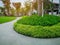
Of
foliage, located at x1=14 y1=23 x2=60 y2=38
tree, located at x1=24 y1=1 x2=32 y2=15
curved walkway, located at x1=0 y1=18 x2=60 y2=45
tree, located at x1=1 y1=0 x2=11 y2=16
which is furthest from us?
tree, located at x1=1 y1=0 x2=11 y2=16

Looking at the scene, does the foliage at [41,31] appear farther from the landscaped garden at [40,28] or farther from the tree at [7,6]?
the tree at [7,6]

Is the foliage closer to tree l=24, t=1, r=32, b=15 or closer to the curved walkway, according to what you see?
the curved walkway

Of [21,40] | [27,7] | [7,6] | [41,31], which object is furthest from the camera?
[7,6]

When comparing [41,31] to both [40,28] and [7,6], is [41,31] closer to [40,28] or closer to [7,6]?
[40,28]

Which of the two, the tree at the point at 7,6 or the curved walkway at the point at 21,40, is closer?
the curved walkway at the point at 21,40

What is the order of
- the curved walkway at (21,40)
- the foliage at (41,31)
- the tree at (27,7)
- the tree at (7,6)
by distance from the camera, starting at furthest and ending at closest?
the tree at (7,6) → the tree at (27,7) → the foliage at (41,31) → the curved walkway at (21,40)

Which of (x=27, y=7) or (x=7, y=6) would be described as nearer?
(x=27, y=7)

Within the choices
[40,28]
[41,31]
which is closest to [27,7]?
[40,28]

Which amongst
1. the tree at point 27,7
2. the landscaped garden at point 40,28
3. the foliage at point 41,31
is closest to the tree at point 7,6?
the tree at point 27,7

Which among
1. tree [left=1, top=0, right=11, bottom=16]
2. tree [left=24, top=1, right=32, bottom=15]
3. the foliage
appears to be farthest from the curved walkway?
tree [left=1, top=0, right=11, bottom=16]

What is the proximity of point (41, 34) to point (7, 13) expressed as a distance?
790 inches

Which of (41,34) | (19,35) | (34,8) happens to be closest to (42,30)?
(41,34)

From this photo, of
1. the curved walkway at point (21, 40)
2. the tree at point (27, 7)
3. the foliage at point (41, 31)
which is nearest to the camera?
the curved walkway at point (21, 40)

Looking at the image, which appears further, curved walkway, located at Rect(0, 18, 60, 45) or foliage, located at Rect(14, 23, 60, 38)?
foliage, located at Rect(14, 23, 60, 38)
